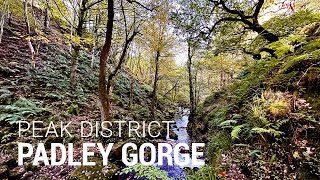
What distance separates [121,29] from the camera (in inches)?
484

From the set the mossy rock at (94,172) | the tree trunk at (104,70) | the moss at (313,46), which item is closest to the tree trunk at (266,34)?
the moss at (313,46)

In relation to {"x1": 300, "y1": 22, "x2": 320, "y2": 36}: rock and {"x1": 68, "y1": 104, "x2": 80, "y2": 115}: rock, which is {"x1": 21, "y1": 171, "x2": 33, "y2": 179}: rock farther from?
{"x1": 300, "y1": 22, "x2": 320, "y2": 36}: rock

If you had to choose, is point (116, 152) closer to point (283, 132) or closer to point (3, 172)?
point (3, 172)

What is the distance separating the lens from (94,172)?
15.9 ft

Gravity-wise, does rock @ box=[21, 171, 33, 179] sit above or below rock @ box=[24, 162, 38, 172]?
below

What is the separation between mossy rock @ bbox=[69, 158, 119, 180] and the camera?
4.71 metres

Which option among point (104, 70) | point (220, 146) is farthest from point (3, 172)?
point (220, 146)

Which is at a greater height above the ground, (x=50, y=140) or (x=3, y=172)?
(x=50, y=140)

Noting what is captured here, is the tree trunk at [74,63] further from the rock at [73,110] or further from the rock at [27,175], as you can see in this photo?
the rock at [27,175]

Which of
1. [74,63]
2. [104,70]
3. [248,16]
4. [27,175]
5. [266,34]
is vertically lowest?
[27,175]

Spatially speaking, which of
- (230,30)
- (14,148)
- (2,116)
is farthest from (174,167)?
(2,116)

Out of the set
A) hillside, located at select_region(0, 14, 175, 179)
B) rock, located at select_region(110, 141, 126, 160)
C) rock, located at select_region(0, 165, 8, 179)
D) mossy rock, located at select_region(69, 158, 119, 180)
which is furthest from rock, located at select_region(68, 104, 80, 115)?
mossy rock, located at select_region(69, 158, 119, 180)

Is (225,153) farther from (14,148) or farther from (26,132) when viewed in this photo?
(26,132)

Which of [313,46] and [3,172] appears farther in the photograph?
[3,172]
